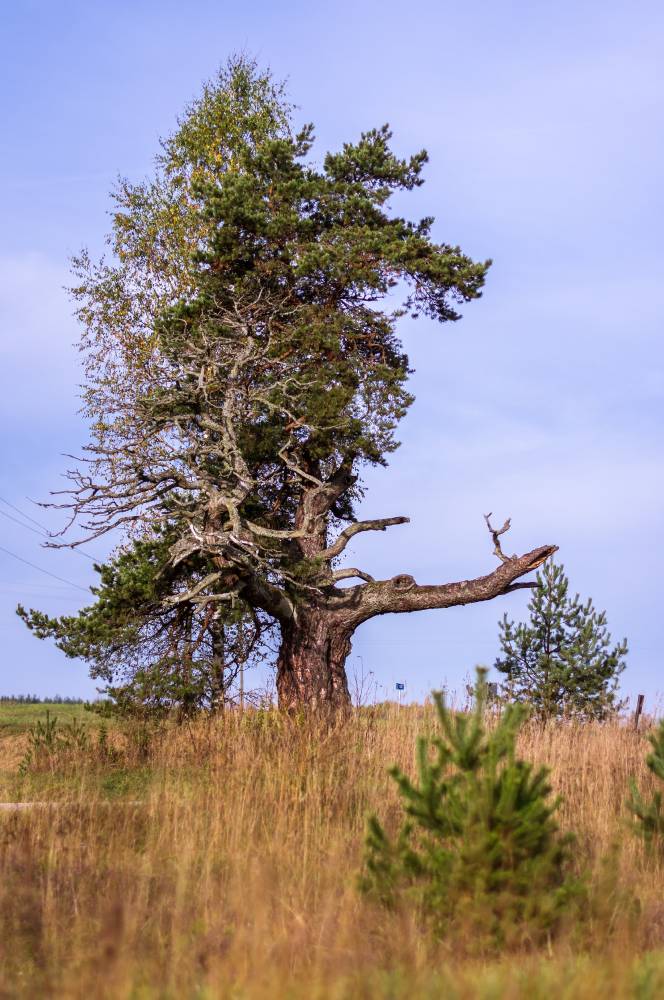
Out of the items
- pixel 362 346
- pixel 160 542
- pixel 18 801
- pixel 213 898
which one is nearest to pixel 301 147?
pixel 362 346

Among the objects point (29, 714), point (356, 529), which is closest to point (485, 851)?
point (356, 529)

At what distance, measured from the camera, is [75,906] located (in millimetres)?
7211

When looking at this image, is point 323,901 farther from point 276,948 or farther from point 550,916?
point 550,916

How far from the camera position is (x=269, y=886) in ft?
24.0

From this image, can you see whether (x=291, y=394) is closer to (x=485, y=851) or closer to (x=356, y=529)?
(x=356, y=529)

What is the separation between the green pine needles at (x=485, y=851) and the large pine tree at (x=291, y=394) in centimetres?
1029

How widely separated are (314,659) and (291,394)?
16.8 ft

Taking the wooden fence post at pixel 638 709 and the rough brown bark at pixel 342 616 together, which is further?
the rough brown bark at pixel 342 616

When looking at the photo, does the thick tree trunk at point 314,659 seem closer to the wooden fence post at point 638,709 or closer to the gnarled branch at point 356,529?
the gnarled branch at point 356,529

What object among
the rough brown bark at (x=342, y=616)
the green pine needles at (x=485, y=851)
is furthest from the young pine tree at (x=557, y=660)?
the green pine needles at (x=485, y=851)

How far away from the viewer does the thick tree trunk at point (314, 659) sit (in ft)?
61.6

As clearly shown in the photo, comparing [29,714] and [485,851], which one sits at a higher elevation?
[29,714]

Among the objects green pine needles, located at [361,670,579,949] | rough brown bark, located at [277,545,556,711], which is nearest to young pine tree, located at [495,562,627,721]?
rough brown bark, located at [277,545,556,711]

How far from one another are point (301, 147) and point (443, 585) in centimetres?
943
